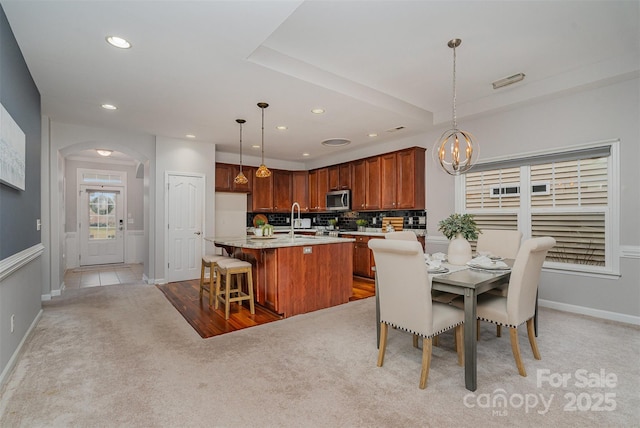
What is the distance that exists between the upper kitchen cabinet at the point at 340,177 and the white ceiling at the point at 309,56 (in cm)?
191

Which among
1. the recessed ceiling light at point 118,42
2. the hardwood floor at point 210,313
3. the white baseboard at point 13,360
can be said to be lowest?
the hardwood floor at point 210,313

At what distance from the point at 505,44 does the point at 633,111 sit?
165 centimetres

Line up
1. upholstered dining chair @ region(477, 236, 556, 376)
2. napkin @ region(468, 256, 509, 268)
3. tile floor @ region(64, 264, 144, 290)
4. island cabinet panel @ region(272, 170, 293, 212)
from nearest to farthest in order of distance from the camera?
upholstered dining chair @ region(477, 236, 556, 376)
napkin @ region(468, 256, 509, 268)
tile floor @ region(64, 264, 144, 290)
island cabinet panel @ region(272, 170, 293, 212)

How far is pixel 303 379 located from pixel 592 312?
11.2 ft

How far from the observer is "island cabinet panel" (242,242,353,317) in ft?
11.6

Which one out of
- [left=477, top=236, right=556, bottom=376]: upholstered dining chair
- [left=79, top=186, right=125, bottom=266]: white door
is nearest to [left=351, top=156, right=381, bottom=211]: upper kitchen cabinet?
[left=477, top=236, right=556, bottom=376]: upholstered dining chair

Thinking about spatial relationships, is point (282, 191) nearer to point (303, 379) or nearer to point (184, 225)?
point (184, 225)

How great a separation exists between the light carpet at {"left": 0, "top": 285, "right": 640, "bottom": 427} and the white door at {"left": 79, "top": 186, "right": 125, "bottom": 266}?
15.6 ft

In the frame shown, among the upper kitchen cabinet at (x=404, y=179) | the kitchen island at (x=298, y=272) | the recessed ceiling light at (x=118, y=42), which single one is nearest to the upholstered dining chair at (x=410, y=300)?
the kitchen island at (x=298, y=272)

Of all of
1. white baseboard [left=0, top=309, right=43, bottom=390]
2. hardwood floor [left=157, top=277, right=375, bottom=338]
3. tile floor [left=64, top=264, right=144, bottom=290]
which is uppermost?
white baseboard [left=0, top=309, right=43, bottom=390]

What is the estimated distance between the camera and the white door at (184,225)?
5.32 meters

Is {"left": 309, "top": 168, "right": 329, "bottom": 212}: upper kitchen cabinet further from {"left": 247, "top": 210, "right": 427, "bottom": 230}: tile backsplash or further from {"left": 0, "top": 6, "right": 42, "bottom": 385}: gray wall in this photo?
{"left": 0, "top": 6, "right": 42, "bottom": 385}: gray wall

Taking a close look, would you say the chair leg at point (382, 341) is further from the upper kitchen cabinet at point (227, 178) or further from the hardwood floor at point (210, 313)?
the upper kitchen cabinet at point (227, 178)

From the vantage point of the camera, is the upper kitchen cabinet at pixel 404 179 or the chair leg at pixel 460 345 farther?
the upper kitchen cabinet at pixel 404 179
